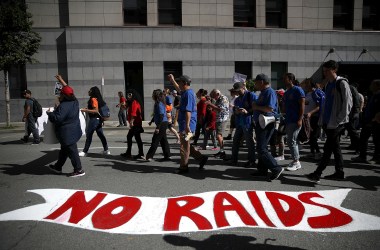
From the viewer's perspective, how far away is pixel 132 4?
60.2ft

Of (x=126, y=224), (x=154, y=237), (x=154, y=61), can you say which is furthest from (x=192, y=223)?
(x=154, y=61)

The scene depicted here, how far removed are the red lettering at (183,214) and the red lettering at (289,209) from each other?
101 cm

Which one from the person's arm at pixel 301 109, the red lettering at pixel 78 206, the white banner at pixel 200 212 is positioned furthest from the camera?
the person's arm at pixel 301 109

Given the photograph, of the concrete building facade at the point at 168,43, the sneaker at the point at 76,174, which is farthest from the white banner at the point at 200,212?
the concrete building facade at the point at 168,43

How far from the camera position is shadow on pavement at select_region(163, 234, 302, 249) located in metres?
3.08

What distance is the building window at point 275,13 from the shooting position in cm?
1939

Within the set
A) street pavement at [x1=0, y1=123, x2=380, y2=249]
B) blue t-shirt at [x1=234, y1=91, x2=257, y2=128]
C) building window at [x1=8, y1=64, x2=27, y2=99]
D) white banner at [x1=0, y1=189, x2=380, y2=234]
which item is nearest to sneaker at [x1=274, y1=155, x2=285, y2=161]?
street pavement at [x1=0, y1=123, x2=380, y2=249]

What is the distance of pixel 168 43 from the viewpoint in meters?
18.1

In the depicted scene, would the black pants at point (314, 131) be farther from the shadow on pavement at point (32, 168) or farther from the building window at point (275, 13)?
the building window at point (275, 13)

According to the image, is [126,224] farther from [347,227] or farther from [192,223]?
[347,227]

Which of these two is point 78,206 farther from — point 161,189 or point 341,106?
point 341,106

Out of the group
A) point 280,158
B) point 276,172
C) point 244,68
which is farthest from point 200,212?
point 244,68

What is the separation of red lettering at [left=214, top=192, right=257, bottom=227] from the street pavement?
11 cm

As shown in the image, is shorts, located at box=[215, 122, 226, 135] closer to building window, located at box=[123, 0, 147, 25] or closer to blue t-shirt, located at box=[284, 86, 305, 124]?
blue t-shirt, located at box=[284, 86, 305, 124]
